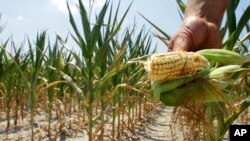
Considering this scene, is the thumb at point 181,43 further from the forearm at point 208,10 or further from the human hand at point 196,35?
the forearm at point 208,10

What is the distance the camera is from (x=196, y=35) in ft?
4.78

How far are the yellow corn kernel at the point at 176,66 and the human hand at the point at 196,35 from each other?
172 mm

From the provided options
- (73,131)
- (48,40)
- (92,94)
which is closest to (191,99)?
(92,94)

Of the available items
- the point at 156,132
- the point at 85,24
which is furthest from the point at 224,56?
the point at 156,132

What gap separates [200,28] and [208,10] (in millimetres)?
145

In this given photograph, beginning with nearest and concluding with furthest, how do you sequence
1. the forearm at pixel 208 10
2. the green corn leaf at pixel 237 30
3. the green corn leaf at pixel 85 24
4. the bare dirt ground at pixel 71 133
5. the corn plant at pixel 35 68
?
the forearm at pixel 208 10
the green corn leaf at pixel 237 30
the green corn leaf at pixel 85 24
the corn plant at pixel 35 68
the bare dirt ground at pixel 71 133

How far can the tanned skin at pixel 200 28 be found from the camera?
55.9 inches

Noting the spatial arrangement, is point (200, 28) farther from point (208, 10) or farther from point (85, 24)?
point (85, 24)

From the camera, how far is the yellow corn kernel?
119 centimetres

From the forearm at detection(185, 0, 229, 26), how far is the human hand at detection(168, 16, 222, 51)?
4cm

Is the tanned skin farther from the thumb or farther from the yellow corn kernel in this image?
the yellow corn kernel

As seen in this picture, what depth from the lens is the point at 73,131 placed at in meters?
5.22

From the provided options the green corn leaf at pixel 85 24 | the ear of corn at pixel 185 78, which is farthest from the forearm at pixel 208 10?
the green corn leaf at pixel 85 24

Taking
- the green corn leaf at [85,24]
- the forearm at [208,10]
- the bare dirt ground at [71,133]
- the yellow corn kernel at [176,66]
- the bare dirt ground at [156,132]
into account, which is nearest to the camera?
the yellow corn kernel at [176,66]
